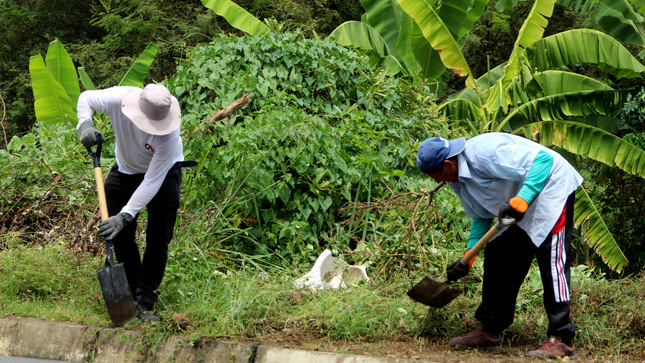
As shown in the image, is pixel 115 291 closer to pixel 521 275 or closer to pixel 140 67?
Answer: pixel 521 275

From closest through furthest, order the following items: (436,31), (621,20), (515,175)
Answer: (515,175)
(436,31)
(621,20)

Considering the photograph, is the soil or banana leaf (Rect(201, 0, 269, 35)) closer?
the soil

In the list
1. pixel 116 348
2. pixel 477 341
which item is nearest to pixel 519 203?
pixel 477 341

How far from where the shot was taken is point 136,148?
4191 millimetres

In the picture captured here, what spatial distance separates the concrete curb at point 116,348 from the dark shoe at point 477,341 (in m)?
0.65

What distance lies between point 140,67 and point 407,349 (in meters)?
8.29

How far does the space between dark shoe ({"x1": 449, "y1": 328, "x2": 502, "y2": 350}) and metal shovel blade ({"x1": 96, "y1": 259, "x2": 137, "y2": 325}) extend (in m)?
2.16

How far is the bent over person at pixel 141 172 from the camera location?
402cm

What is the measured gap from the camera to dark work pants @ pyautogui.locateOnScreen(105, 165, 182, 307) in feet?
14.3

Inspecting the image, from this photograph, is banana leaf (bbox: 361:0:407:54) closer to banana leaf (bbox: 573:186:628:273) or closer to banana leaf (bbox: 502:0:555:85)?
banana leaf (bbox: 502:0:555:85)

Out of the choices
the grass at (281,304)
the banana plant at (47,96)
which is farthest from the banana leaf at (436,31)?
the banana plant at (47,96)

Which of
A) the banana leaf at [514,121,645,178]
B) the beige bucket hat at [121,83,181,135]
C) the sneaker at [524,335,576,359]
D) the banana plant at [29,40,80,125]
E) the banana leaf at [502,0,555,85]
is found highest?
the banana leaf at [502,0,555,85]

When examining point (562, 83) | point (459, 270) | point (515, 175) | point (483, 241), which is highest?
point (515, 175)

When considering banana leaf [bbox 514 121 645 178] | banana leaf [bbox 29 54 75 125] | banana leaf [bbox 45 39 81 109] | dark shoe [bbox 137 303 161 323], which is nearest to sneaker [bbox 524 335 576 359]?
dark shoe [bbox 137 303 161 323]
